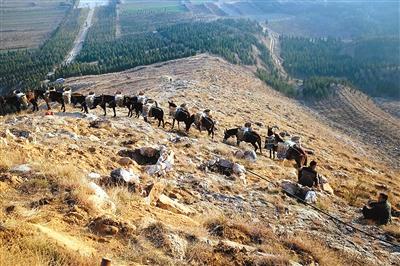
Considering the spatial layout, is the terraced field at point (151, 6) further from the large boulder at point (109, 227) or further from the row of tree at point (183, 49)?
the large boulder at point (109, 227)

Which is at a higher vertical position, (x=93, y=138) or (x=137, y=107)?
(x=93, y=138)

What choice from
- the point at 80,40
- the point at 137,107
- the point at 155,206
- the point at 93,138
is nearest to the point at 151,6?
the point at 80,40

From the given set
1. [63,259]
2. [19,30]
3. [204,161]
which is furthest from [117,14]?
[63,259]

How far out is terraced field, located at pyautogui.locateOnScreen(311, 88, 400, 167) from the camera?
39.2m

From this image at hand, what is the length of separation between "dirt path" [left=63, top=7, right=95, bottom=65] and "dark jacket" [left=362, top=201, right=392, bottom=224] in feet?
224

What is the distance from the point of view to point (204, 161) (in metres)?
17.1

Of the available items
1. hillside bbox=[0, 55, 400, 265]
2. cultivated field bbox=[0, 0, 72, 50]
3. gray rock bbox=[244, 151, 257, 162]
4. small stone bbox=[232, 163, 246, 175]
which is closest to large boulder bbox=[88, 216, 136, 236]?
hillside bbox=[0, 55, 400, 265]

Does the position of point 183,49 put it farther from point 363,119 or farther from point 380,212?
point 380,212

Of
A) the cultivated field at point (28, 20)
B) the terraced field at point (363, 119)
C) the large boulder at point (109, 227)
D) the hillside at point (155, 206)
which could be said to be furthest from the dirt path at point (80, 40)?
the large boulder at point (109, 227)

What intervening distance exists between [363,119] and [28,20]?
12911 cm

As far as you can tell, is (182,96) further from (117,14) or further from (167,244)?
(117,14)

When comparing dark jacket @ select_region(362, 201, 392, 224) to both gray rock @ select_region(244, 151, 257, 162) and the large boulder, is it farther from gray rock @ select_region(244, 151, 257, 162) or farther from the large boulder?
the large boulder

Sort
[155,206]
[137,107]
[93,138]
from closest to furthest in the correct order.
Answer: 1. [155,206]
2. [93,138]
3. [137,107]

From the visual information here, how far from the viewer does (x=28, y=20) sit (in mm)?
148750
